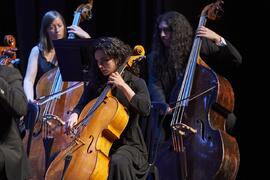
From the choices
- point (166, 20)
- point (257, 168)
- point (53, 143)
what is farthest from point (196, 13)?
point (53, 143)

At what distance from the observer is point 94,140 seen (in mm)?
2562

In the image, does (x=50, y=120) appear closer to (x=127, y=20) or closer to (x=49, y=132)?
(x=49, y=132)

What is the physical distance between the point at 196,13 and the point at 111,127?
1.51 m

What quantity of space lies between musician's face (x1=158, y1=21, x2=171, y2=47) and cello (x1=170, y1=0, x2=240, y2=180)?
26cm

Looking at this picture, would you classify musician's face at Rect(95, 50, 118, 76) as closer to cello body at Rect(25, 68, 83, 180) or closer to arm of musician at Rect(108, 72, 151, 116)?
arm of musician at Rect(108, 72, 151, 116)

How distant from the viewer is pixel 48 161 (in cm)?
307

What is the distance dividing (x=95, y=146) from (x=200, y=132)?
2.08 feet

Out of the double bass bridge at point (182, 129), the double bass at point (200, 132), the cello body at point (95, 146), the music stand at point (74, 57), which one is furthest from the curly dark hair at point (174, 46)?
the cello body at point (95, 146)

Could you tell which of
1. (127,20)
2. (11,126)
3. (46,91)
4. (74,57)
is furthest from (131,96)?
(127,20)

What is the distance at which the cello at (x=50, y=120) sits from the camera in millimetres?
3100

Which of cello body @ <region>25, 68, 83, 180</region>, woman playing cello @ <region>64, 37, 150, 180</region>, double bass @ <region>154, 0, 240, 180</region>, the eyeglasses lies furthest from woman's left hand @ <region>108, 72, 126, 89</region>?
the eyeglasses

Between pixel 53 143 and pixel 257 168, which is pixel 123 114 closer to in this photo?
pixel 53 143

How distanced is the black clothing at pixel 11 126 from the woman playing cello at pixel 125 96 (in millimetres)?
372

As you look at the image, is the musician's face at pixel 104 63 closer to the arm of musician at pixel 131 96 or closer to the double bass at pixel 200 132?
the arm of musician at pixel 131 96
